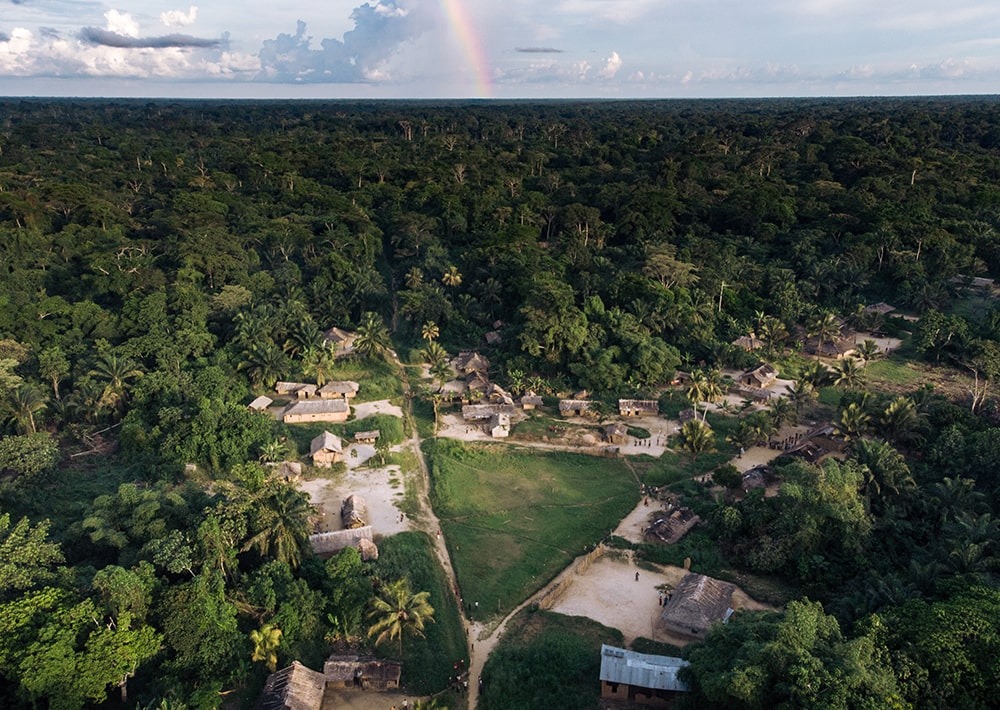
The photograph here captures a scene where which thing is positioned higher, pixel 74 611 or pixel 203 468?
pixel 74 611

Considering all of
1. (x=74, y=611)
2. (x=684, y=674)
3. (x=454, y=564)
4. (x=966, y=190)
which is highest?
(x=966, y=190)

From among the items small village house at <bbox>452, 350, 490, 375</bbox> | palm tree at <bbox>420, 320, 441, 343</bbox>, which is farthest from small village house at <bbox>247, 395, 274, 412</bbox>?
palm tree at <bbox>420, 320, 441, 343</bbox>

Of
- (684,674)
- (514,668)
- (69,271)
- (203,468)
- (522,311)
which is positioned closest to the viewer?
(684,674)

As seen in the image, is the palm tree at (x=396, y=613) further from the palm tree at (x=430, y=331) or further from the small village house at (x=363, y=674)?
the palm tree at (x=430, y=331)

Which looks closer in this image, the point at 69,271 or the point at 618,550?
the point at 618,550

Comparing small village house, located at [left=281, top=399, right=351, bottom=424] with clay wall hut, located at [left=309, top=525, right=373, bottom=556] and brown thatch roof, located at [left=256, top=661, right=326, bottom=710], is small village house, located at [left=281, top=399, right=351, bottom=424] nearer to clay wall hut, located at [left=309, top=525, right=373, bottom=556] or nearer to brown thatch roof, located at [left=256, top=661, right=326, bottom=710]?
clay wall hut, located at [left=309, top=525, right=373, bottom=556]

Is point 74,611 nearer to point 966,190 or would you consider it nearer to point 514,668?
point 514,668

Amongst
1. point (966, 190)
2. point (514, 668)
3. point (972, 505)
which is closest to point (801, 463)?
point (972, 505)
